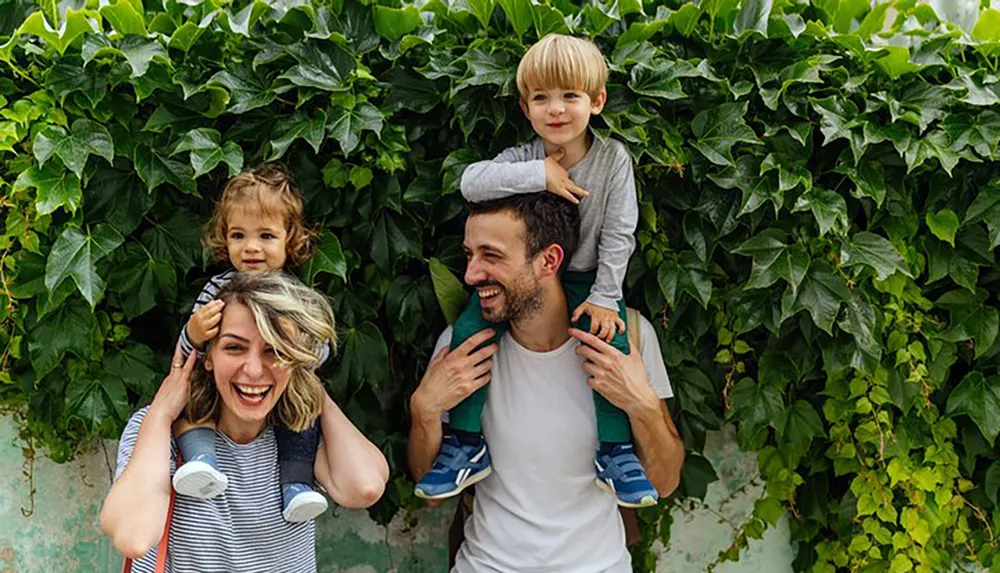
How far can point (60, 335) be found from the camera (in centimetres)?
250

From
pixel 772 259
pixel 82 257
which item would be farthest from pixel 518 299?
pixel 82 257

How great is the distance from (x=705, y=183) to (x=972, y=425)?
3.30 feet

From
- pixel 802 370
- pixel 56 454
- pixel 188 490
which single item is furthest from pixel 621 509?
pixel 56 454

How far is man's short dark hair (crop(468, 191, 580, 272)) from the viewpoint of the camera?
8.18ft

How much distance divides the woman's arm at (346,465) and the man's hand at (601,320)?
586mm

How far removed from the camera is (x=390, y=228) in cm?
262

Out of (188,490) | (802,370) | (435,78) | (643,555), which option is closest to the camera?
(188,490)

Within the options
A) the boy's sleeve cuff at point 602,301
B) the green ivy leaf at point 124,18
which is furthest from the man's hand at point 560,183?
the green ivy leaf at point 124,18

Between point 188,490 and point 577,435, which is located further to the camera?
point 577,435

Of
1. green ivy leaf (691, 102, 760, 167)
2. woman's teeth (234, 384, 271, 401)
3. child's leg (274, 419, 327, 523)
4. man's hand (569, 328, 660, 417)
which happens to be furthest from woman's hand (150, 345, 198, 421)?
green ivy leaf (691, 102, 760, 167)

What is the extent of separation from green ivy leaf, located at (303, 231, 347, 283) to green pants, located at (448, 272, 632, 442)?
0.32 meters

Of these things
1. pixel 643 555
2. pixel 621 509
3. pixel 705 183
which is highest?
pixel 705 183

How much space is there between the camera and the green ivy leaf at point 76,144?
2.38 metres

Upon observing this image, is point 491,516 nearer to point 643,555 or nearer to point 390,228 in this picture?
point 643,555
